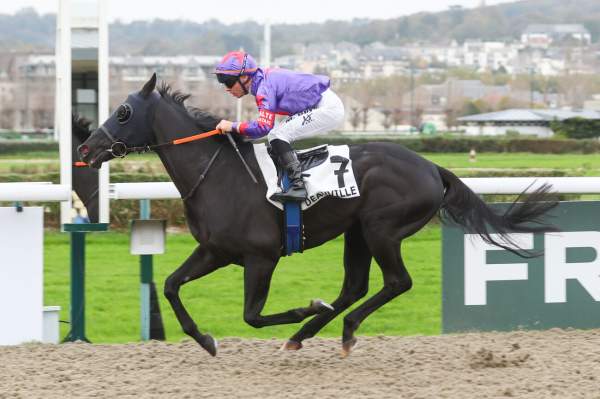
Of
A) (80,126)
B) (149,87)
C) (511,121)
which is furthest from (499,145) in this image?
(149,87)

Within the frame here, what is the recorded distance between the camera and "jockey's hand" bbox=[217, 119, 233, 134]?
193 inches

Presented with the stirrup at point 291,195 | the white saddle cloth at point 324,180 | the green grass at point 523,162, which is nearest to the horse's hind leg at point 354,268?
the white saddle cloth at point 324,180

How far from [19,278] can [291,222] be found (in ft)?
5.00

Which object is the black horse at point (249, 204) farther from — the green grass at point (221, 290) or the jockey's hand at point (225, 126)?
the green grass at point (221, 290)

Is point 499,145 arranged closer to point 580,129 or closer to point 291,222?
point 580,129

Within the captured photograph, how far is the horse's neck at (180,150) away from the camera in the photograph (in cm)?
495

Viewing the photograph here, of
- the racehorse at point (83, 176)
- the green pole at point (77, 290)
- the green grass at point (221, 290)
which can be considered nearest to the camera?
the green pole at point (77, 290)

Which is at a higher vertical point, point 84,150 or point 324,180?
point 84,150

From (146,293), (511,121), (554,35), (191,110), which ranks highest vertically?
(554,35)

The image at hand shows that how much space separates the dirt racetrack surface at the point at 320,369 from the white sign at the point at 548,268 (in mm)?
284

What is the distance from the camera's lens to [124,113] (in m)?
4.93

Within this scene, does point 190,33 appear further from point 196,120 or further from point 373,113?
point 196,120

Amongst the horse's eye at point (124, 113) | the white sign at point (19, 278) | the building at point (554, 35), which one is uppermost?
the building at point (554, 35)

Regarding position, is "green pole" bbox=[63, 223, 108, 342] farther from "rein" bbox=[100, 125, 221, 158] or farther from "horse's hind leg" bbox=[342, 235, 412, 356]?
"horse's hind leg" bbox=[342, 235, 412, 356]
